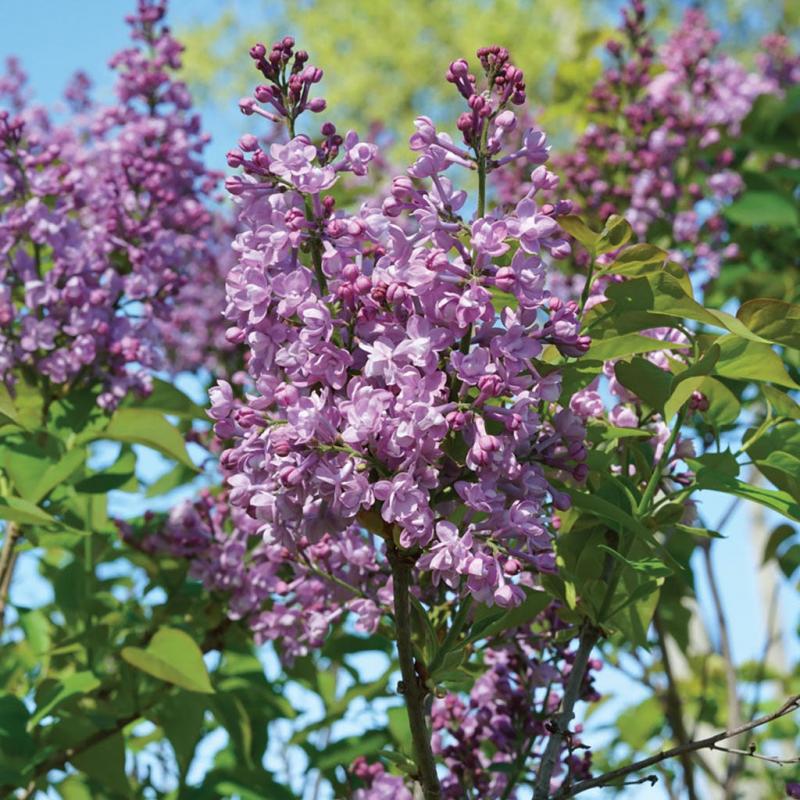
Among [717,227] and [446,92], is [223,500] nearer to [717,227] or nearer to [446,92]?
[717,227]

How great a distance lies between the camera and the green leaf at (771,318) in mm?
1298

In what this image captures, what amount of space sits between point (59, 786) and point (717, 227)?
2.22 meters

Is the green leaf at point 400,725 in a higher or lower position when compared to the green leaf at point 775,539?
lower

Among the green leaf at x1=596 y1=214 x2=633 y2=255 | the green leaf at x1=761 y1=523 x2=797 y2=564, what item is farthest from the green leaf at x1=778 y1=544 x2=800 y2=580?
the green leaf at x1=596 y1=214 x2=633 y2=255

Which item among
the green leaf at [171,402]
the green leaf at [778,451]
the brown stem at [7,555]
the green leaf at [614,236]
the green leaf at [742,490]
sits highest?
the green leaf at [171,402]

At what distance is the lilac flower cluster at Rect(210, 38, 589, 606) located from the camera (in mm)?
1138

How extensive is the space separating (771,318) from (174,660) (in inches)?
44.8

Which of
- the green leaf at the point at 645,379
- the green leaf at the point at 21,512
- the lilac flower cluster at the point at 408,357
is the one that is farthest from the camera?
the green leaf at the point at 21,512

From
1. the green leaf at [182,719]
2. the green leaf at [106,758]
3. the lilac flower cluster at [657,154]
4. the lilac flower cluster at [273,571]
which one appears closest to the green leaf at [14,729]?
the green leaf at [106,758]

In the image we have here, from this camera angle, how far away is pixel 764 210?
113 inches

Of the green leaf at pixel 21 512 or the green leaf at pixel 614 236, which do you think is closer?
the green leaf at pixel 614 236

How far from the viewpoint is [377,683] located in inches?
92.9

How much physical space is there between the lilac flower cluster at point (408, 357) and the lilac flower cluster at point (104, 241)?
949 millimetres

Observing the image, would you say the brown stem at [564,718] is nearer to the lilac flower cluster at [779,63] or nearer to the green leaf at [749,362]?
the green leaf at [749,362]
